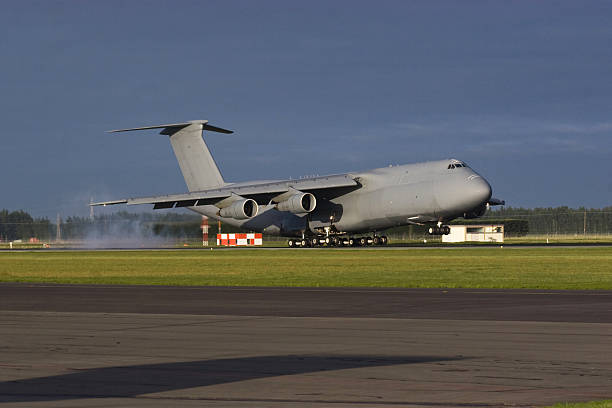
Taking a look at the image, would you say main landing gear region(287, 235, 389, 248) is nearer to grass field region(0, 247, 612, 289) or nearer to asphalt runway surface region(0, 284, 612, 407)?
grass field region(0, 247, 612, 289)

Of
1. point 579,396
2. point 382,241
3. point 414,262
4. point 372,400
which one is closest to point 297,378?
point 372,400

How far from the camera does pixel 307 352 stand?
41.6 ft

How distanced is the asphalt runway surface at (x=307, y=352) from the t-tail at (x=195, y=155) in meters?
50.9

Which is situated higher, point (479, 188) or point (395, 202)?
point (479, 188)

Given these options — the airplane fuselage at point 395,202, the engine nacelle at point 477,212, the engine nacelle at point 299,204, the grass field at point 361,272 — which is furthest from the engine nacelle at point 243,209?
the engine nacelle at point 477,212

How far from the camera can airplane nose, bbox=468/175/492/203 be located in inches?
2240

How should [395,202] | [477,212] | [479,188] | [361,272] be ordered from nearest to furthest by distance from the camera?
[361,272] → [479,188] → [395,202] → [477,212]

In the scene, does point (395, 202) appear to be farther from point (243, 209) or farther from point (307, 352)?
point (307, 352)

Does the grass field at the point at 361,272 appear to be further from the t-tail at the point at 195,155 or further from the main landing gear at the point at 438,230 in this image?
the t-tail at the point at 195,155

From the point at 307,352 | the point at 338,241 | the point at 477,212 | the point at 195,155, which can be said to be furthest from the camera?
the point at 195,155

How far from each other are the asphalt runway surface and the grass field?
7.15 meters

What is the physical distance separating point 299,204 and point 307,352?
162 feet

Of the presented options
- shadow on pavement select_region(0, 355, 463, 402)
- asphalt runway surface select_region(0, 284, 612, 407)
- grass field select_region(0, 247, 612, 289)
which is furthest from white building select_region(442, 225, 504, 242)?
shadow on pavement select_region(0, 355, 463, 402)

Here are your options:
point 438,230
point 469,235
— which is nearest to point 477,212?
point 438,230
